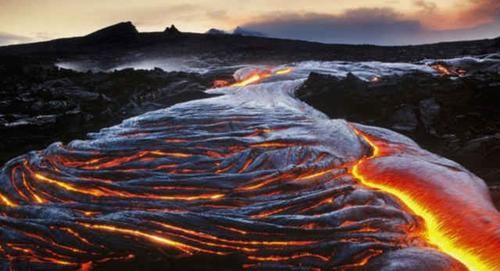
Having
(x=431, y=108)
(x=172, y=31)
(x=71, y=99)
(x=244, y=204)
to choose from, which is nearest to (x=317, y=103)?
(x=431, y=108)

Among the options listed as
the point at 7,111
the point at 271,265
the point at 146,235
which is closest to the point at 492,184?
the point at 271,265

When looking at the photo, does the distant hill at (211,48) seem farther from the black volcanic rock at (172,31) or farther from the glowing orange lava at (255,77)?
the glowing orange lava at (255,77)

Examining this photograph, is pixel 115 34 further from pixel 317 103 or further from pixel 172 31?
pixel 317 103

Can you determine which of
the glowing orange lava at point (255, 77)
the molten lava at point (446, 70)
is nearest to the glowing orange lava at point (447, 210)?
the glowing orange lava at point (255, 77)

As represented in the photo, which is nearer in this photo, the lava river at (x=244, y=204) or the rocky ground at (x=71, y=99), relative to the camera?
the lava river at (x=244, y=204)

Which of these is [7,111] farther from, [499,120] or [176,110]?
[499,120]

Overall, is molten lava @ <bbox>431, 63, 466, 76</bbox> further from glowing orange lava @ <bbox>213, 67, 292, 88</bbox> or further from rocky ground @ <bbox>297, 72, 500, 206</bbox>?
glowing orange lava @ <bbox>213, 67, 292, 88</bbox>
